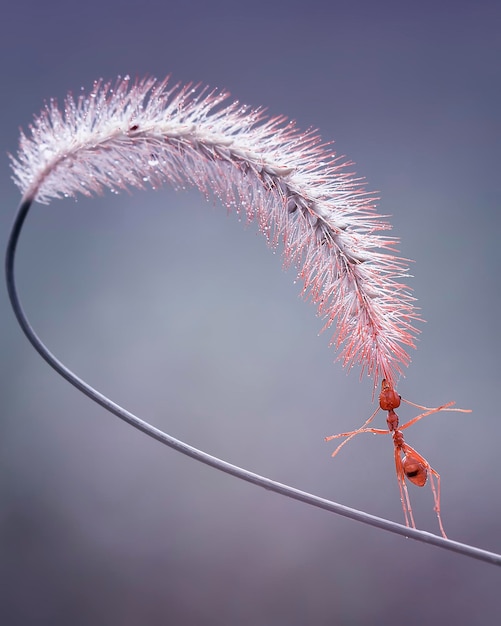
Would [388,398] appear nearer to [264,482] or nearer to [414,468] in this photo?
[414,468]

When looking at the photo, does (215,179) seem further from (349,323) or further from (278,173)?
(349,323)

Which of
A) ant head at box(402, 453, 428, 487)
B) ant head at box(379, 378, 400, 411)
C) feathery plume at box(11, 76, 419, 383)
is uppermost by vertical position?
feathery plume at box(11, 76, 419, 383)

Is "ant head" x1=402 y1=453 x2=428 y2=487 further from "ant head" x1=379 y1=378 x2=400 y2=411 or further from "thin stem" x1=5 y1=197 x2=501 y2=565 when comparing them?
"thin stem" x1=5 y1=197 x2=501 y2=565

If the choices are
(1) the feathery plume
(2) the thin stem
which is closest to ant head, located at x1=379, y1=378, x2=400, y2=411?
(1) the feathery plume

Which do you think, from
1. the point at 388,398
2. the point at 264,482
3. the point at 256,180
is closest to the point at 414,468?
A: the point at 388,398

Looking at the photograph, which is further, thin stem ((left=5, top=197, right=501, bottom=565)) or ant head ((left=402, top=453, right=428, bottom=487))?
ant head ((left=402, top=453, right=428, bottom=487))

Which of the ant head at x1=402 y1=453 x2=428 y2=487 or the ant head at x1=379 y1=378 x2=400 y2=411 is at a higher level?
the ant head at x1=379 y1=378 x2=400 y2=411

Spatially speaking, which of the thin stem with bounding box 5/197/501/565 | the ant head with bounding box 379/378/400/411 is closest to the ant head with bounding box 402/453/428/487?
the ant head with bounding box 379/378/400/411
